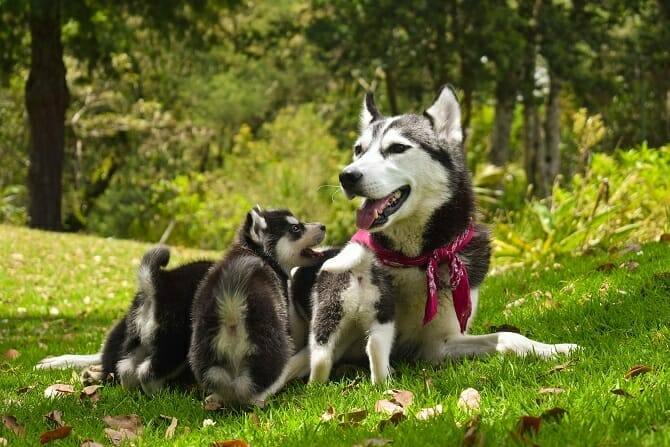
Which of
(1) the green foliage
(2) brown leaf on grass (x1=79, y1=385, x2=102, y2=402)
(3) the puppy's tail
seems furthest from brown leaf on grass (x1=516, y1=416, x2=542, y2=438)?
(1) the green foliage

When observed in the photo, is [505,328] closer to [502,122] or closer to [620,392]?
[620,392]

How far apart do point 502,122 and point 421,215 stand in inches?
684

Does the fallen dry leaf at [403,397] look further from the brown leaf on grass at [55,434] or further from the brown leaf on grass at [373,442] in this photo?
the brown leaf on grass at [55,434]

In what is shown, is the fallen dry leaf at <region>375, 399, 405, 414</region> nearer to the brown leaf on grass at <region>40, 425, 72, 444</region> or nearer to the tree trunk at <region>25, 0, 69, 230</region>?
the brown leaf on grass at <region>40, 425, 72, 444</region>

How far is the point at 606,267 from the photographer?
7148 millimetres

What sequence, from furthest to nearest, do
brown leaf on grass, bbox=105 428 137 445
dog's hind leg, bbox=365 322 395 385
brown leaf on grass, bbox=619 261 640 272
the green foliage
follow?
1. the green foliage
2. brown leaf on grass, bbox=619 261 640 272
3. dog's hind leg, bbox=365 322 395 385
4. brown leaf on grass, bbox=105 428 137 445

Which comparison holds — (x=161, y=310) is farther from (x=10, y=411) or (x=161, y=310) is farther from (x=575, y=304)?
(x=575, y=304)

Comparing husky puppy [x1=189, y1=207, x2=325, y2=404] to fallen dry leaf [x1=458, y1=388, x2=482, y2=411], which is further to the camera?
husky puppy [x1=189, y1=207, x2=325, y2=404]

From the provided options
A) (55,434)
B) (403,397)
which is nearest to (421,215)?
(403,397)

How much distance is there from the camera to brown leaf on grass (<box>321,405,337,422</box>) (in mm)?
3982

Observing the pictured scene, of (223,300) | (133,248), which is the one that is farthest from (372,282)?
(133,248)

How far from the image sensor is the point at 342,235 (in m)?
19.7

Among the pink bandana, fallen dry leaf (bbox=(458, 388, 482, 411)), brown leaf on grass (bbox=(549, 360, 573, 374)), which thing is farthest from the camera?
the pink bandana

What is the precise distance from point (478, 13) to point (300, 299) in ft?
51.9
